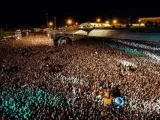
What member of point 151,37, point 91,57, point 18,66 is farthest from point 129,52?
point 18,66

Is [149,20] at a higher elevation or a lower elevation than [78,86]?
higher

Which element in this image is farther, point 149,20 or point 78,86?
point 149,20

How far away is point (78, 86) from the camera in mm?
22266

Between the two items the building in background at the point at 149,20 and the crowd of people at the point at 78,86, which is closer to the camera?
the crowd of people at the point at 78,86

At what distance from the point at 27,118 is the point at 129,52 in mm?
22374

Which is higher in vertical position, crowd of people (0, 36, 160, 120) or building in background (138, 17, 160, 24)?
building in background (138, 17, 160, 24)

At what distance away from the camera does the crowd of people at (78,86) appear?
16281mm

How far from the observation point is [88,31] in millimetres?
51375

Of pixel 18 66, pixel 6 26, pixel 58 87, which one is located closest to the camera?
pixel 58 87

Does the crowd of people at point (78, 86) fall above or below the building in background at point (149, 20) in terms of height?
below

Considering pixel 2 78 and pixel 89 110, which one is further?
pixel 2 78

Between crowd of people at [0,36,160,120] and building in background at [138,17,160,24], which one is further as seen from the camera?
building in background at [138,17,160,24]

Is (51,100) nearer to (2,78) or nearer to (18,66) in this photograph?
(2,78)

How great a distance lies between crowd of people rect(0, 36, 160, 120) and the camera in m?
16.3
